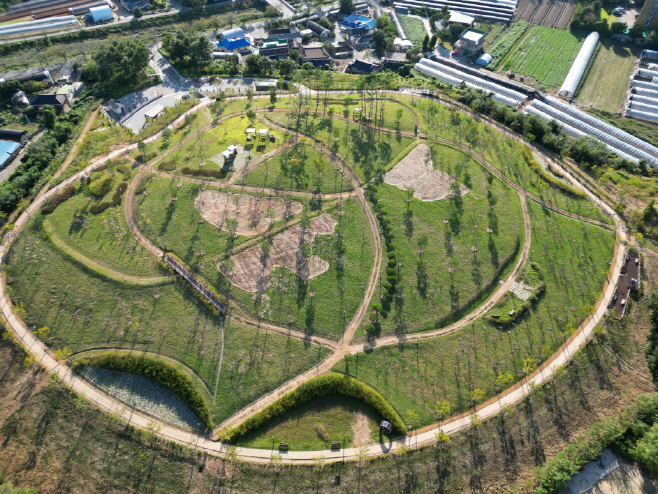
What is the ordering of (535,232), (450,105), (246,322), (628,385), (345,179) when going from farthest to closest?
1. (450,105)
2. (345,179)
3. (535,232)
4. (246,322)
5. (628,385)

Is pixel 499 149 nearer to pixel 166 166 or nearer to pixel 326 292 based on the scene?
pixel 326 292

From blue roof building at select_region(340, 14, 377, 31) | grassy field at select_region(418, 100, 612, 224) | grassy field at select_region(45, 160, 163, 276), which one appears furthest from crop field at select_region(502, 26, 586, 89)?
grassy field at select_region(45, 160, 163, 276)

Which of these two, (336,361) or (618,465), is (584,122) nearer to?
(618,465)

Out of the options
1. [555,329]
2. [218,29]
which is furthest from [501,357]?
[218,29]

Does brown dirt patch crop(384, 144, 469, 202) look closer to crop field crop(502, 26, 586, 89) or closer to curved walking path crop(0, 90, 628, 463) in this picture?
curved walking path crop(0, 90, 628, 463)

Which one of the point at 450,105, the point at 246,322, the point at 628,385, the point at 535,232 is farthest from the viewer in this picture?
the point at 450,105

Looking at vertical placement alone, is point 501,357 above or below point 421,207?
below

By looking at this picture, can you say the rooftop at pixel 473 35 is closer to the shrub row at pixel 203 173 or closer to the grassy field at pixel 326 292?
the grassy field at pixel 326 292
